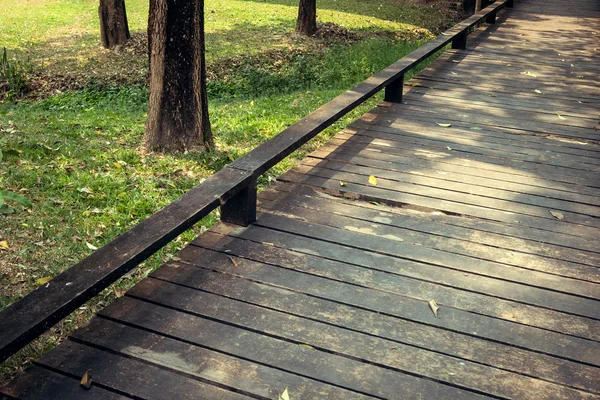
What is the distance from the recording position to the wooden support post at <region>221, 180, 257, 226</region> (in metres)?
4.18

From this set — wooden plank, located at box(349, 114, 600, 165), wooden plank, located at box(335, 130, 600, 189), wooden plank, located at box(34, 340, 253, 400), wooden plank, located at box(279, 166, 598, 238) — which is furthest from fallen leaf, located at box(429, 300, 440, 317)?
wooden plank, located at box(349, 114, 600, 165)

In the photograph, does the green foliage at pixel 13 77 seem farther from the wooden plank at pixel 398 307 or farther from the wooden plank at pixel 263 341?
the wooden plank at pixel 263 341

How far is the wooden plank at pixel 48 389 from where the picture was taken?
8.77 ft

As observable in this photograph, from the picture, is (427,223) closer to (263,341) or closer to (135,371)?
(263,341)

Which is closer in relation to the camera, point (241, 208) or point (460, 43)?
point (241, 208)

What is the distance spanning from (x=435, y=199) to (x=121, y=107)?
5.99m

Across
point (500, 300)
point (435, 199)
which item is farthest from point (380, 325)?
point (435, 199)

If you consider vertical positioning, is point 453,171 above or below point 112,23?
below

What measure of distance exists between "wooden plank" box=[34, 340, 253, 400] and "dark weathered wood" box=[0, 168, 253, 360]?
272 millimetres

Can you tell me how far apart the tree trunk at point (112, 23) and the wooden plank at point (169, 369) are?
10208 mm

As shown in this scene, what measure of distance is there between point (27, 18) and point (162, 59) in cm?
1202

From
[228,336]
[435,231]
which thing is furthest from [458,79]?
[228,336]

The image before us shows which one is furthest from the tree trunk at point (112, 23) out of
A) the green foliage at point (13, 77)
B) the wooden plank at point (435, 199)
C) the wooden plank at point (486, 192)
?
the wooden plank at point (435, 199)

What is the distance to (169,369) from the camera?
2859 mm
